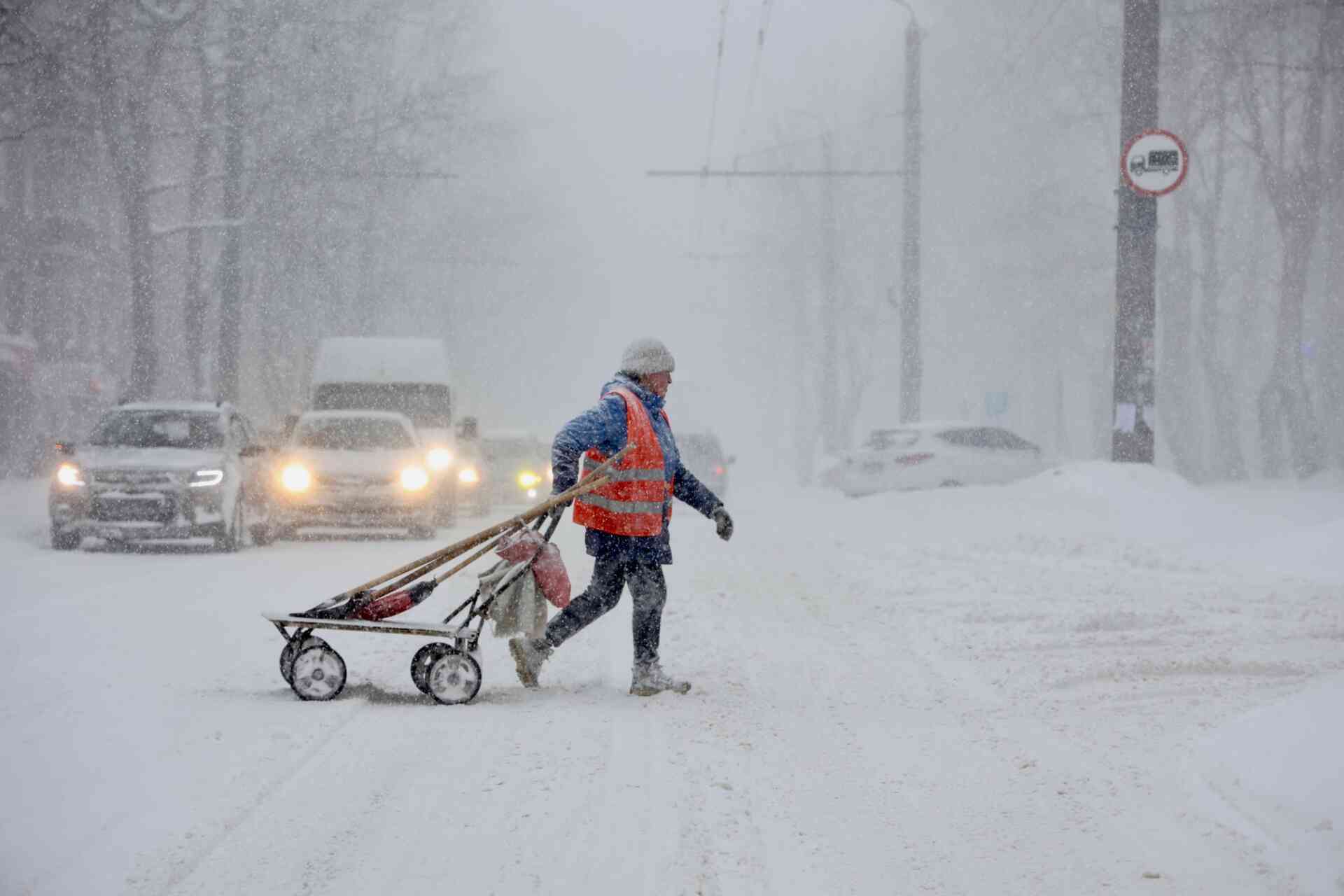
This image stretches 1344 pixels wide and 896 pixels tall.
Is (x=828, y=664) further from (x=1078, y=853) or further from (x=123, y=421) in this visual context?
(x=123, y=421)

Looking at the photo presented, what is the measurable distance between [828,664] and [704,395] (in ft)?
163

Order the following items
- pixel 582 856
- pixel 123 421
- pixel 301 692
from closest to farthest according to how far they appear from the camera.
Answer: pixel 582 856, pixel 301 692, pixel 123 421

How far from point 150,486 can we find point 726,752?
1240 cm

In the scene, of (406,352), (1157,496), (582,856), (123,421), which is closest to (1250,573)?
(1157,496)

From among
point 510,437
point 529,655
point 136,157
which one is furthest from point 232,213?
point 529,655

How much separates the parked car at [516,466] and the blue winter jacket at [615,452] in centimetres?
2270

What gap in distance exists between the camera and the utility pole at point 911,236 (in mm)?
29875

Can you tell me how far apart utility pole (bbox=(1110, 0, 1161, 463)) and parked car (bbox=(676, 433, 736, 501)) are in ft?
46.2

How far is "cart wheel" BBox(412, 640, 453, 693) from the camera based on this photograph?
742 centimetres

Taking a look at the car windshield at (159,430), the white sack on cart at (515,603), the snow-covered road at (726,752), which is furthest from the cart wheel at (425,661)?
the car windshield at (159,430)

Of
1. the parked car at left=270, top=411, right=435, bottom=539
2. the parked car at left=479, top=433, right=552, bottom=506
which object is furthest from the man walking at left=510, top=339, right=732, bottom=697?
the parked car at left=479, top=433, right=552, bottom=506

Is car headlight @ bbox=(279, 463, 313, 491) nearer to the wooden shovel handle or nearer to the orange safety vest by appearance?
the wooden shovel handle

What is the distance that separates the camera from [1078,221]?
43500 mm

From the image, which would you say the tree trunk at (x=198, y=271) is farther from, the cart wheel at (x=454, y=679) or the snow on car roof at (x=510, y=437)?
the cart wheel at (x=454, y=679)
